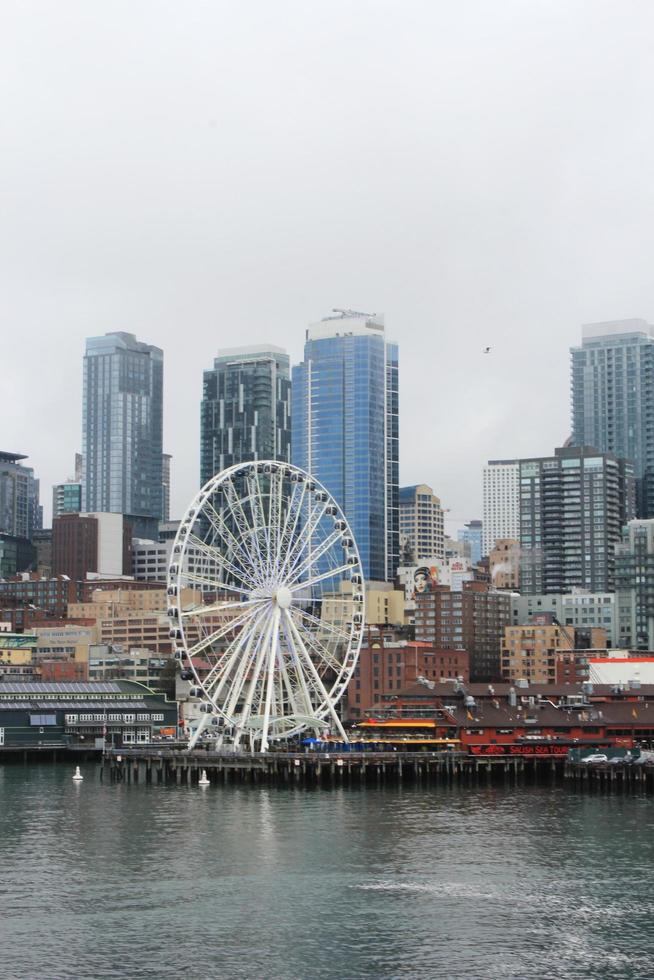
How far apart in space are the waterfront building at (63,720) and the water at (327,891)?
2660 inches

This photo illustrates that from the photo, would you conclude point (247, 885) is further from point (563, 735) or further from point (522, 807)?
point (563, 735)

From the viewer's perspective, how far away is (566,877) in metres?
79.9

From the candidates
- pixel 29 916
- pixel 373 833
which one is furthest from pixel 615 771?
pixel 29 916

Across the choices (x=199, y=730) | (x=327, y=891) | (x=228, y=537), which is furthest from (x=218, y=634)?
(x=327, y=891)

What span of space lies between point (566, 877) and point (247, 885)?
15337mm

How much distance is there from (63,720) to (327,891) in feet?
383

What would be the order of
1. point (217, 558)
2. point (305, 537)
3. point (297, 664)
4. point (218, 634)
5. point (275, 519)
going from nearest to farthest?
point (217, 558), point (218, 634), point (275, 519), point (297, 664), point (305, 537)

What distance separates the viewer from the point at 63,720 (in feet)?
620

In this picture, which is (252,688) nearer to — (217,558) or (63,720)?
(217,558)

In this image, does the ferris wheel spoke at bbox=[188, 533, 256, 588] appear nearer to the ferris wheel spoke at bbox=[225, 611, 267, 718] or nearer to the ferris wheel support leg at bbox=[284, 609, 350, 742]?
the ferris wheel spoke at bbox=[225, 611, 267, 718]

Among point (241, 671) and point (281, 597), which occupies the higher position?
point (281, 597)

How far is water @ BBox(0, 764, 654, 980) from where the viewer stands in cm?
6331

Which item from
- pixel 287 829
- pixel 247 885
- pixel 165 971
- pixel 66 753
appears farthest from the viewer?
pixel 66 753

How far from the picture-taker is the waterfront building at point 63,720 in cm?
18175
